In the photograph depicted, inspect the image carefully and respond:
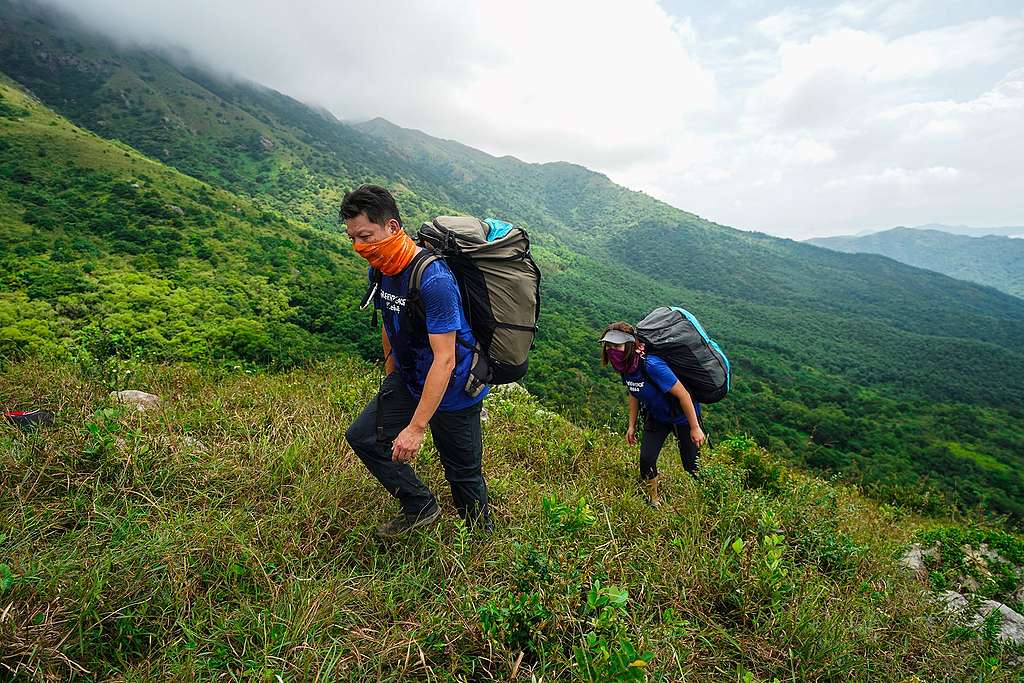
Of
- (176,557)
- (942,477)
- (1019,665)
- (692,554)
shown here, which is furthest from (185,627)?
(942,477)

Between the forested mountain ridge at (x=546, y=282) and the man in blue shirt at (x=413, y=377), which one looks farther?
the forested mountain ridge at (x=546, y=282)

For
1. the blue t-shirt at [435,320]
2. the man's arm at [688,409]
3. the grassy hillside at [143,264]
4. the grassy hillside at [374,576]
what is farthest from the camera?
the grassy hillside at [143,264]

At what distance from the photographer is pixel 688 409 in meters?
3.45

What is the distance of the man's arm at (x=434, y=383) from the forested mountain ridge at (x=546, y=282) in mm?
4063

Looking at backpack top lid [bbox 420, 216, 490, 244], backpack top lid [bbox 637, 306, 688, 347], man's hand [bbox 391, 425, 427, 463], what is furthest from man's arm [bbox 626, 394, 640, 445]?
man's hand [bbox 391, 425, 427, 463]

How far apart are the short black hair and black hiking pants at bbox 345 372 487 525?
90cm

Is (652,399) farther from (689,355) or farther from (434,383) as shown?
(434,383)

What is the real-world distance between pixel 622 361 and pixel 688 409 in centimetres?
64

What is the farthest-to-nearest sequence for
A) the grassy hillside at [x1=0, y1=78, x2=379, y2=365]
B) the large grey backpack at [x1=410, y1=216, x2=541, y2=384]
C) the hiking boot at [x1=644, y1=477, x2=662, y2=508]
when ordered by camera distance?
the grassy hillside at [x1=0, y1=78, x2=379, y2=365] < the hiking boot at [x1=644, y1=477, x2=662, y2=508] < the large grey backpack at [x1=410, y1=216, x2=541, y2=384]

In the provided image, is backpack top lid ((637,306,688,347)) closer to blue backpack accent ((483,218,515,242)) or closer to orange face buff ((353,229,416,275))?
blue backpack accent ((483,218,515,242))

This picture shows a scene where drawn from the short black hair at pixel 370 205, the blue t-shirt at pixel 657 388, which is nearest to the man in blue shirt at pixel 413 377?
the short black hair at pixel 370 205

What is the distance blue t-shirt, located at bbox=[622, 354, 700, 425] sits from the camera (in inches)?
136

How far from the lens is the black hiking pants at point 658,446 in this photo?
3.74m

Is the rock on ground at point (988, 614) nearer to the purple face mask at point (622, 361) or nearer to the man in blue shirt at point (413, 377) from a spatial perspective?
the purple face mask at point (622, 361)
